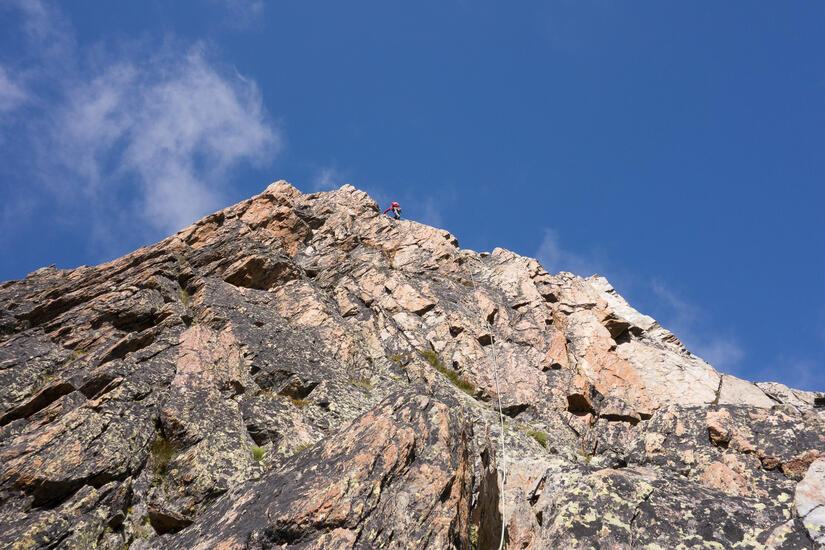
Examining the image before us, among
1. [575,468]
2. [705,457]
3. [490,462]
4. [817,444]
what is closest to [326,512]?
[490,462]

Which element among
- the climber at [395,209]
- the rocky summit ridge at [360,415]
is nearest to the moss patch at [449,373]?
the rocky summit ridge at [360,415]

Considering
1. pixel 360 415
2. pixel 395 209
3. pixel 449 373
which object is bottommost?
pixel 360 415

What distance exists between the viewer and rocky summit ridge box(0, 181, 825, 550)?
36.4 feet

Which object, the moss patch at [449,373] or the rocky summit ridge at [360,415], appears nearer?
the rocky summit ridge at [360,415]

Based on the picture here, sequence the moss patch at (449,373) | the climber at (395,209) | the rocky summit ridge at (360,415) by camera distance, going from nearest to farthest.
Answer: the rocky summit ridge at (360,415) → the moss patch at (449,373) → the climber at (395,209)

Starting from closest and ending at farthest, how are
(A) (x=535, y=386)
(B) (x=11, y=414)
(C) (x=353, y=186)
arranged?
(B) (x=11, y=414) < (A) (x=535, y=386) < (C) (x=353, y=186)

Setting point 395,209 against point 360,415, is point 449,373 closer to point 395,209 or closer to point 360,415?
point 360,415

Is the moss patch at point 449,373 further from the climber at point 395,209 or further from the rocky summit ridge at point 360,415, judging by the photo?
the climber at point 395,209

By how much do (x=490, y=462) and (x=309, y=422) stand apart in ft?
19.7

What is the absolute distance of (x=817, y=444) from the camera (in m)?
12.4

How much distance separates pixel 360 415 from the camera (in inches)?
535

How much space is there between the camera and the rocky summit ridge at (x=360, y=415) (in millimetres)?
11094

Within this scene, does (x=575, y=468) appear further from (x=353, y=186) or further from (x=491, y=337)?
(x=353, y=186)

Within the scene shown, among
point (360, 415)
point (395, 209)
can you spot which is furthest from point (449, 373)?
point (395, 209)
